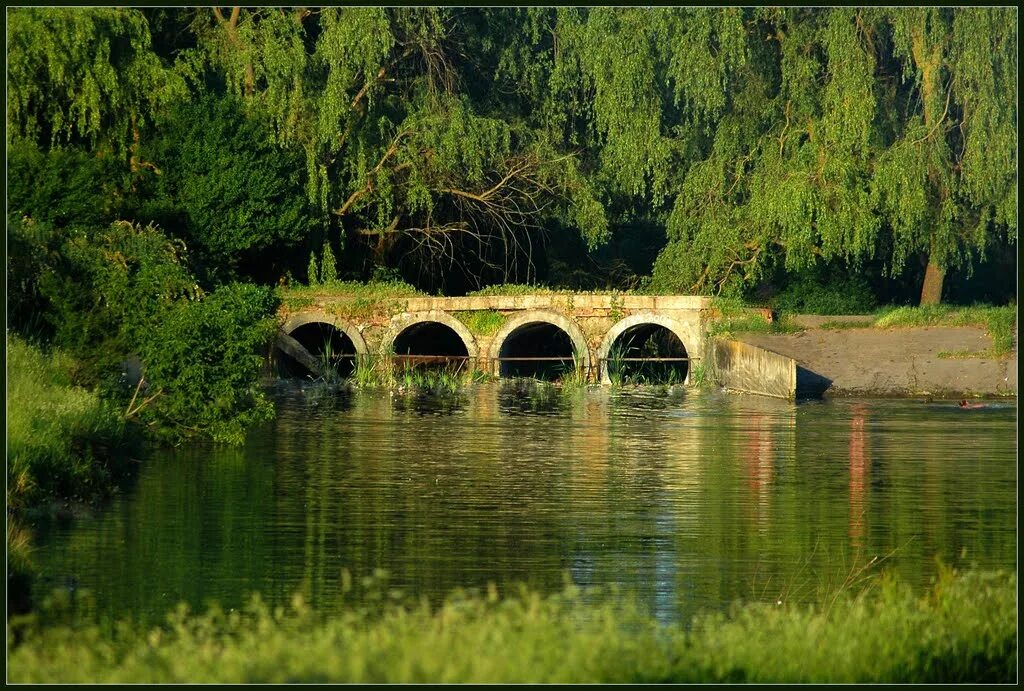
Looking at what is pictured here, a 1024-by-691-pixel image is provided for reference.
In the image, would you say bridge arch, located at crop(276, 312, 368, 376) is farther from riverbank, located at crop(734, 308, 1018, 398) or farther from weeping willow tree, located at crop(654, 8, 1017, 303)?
riverbank, located at crop(734, 308, 1018, 398)

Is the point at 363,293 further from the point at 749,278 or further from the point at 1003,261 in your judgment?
the point at 1003,261

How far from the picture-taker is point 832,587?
42.1 ft

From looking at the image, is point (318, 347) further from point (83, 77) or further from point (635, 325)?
point (83, 77)

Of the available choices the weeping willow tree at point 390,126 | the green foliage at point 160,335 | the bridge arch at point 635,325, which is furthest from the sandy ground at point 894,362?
the green foliage at point 160,335

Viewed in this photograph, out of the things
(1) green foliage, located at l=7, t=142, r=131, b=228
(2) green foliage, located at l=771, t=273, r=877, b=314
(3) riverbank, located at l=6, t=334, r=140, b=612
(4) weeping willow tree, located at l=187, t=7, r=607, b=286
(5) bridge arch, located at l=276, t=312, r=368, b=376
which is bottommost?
(3) riverbank, located at l=6, t=334, r=140, b=612

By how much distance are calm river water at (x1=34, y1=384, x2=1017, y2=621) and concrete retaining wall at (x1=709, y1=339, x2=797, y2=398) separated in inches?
159

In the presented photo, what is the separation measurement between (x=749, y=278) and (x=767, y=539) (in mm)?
22483

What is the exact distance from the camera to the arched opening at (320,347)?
3838 centimetres

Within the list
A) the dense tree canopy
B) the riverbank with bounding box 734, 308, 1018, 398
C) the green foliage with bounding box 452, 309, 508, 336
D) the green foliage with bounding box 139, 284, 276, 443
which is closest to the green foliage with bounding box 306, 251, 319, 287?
the dense tree canopy

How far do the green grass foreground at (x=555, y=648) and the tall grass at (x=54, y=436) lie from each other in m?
5.38

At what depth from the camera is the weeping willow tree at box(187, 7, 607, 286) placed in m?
36.3

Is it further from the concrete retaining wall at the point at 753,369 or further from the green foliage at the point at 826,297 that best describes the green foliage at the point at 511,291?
the green foliage at the point at 826,297

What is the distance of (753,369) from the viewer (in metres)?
33.2

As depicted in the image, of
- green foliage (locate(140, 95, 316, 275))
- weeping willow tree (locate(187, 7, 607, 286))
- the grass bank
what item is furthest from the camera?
weeping willow tree (locate(187, 7, 607, 286))
